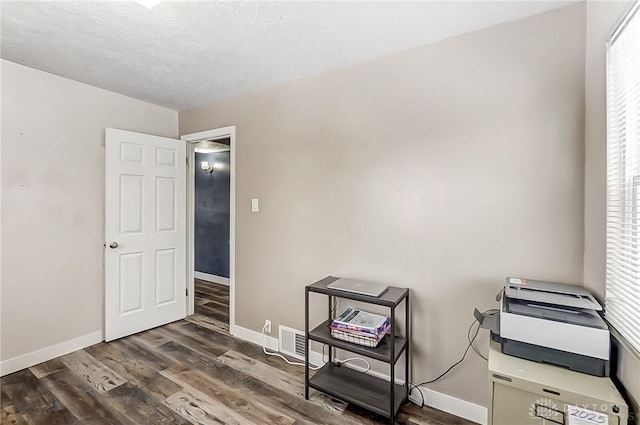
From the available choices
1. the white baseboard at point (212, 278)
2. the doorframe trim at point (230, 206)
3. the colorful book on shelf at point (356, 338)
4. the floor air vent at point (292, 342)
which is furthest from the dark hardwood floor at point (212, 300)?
the colorful book on shelf at point (356, 338)

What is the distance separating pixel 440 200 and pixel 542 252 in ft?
1.96

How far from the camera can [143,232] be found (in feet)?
9.83

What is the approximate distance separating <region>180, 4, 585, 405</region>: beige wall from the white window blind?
27 centimetres

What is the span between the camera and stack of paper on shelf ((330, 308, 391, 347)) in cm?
185

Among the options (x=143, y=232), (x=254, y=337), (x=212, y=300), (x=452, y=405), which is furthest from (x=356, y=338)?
(x=212, y=300)

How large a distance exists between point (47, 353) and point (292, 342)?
2.01 metres

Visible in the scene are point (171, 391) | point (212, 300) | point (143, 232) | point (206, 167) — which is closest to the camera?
point (171, 391)

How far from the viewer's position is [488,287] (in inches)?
69.4

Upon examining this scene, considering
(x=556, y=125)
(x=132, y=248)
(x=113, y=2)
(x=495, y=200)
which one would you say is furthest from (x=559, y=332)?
(x=132, y=248)

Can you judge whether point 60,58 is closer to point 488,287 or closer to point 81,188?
point 81,188

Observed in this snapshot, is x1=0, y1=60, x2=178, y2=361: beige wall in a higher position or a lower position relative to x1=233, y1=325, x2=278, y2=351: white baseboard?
higher

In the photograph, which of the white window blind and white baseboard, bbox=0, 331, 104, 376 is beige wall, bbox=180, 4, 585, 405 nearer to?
the white window blind

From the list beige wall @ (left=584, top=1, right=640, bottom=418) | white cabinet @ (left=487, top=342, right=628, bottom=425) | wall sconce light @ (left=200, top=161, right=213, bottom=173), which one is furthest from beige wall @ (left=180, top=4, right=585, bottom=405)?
wall sconce light @ (left=200, top=161, right=213, bottom=173)

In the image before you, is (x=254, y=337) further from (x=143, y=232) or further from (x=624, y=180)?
(x=624, y=180)
